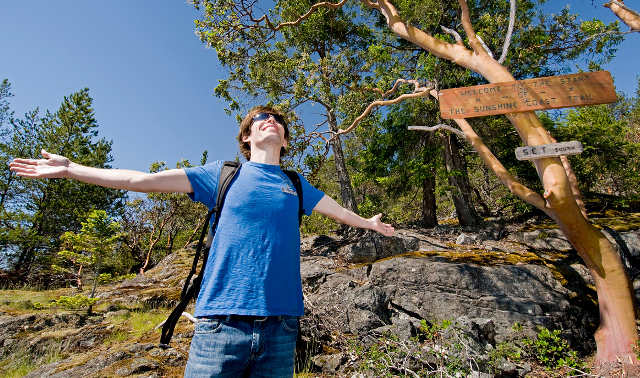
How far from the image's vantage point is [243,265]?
162cm

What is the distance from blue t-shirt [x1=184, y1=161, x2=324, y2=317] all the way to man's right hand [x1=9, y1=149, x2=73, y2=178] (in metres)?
0.68

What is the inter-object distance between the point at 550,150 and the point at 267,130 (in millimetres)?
3974

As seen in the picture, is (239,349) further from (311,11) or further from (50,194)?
(50,194)

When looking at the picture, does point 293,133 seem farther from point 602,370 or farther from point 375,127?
point 602,370

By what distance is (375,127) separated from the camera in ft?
34.9

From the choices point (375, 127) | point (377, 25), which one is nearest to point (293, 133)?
point (375, 127)

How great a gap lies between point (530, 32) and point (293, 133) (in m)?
7.48

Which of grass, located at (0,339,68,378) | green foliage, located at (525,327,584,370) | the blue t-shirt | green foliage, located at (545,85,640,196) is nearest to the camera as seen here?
the blue t-shirt

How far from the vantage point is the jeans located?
1.43 m

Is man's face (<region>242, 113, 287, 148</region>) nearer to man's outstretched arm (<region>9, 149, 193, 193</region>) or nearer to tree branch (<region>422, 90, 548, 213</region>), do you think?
man's outstretched arm (<region>9, 149, 193, 193</region>)

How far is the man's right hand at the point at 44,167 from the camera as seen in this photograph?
66.8 inches

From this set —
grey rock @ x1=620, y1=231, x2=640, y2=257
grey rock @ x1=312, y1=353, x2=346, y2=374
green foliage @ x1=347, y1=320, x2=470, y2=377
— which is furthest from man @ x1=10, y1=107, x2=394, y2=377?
grey rock @ x1=620, y1=231, x2=640, y2=257

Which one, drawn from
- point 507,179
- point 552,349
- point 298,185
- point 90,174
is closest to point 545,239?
point 507,179

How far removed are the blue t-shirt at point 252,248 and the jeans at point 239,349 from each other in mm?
72
